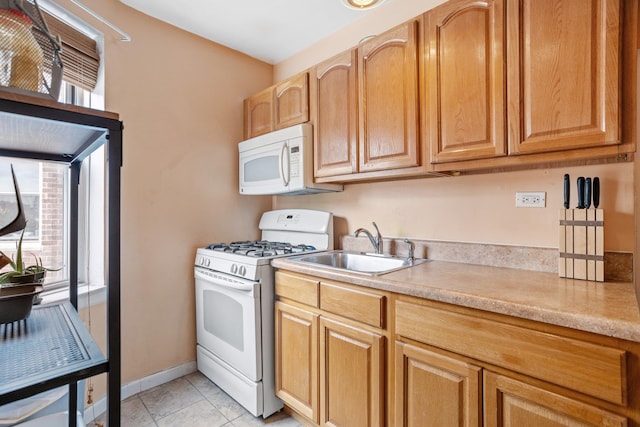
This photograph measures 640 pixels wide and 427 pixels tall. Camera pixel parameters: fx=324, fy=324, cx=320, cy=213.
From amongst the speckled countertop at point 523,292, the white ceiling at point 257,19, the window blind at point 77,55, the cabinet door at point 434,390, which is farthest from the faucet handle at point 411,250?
the window blind at point 77,55

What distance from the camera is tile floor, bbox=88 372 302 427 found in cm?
186

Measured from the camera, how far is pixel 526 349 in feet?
3.38

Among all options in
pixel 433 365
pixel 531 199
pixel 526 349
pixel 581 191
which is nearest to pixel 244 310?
pixel 433 365

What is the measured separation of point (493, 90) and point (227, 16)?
180cm

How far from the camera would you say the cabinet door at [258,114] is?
2.49 meters

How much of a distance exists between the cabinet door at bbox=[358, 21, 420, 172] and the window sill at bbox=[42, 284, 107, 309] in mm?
1736

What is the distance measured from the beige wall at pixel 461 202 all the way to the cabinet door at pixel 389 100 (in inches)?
13.3

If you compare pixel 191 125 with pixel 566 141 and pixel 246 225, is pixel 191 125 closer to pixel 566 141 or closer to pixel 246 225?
pixel 246 225

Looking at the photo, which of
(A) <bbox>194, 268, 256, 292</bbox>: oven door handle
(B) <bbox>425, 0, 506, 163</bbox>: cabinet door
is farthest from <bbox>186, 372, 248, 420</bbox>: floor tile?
(B) <bbox>425, 0, 506, 163</bbox>: cabinet door

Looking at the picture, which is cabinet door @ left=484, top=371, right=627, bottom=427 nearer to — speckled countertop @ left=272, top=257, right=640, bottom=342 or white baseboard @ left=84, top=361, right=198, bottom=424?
speckled countertop @ left=272, top=257, right=640, bottom=342

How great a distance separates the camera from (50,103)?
26.3 inches

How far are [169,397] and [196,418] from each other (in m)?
0.33

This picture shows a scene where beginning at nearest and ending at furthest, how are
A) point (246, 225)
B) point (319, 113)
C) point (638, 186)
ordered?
point (638, 186) < point (319, 113) < point (246, 225)

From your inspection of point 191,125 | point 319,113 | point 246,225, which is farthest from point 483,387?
point 191,125
